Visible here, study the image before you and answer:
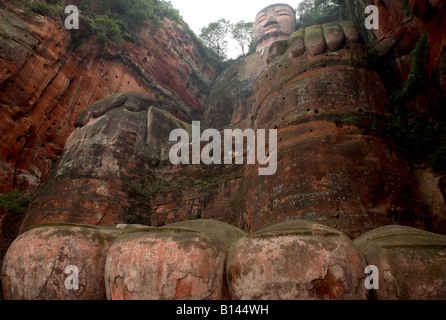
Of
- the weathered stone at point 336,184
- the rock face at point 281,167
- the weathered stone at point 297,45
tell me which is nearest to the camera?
the weathered stone at point 336,184

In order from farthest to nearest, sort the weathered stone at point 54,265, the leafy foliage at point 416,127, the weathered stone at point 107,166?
the weathered stone at point 107,166 < the leafy foliage at point 416,127 < the weathered stone at point 54,265

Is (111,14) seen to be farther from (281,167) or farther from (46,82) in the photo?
(281,167)

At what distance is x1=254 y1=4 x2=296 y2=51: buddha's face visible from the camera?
29.2 meters

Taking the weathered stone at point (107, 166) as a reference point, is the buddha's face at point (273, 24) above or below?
above

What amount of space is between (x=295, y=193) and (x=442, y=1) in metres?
4.25

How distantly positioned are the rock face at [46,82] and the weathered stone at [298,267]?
11.8 metres

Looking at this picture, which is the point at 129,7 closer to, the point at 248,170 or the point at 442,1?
the point at 248,170

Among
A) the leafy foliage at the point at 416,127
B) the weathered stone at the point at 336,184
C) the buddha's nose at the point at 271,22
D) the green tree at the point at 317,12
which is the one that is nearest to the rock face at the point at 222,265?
the weathered stone at the point at 336,184

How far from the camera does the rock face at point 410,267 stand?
9.61 feet

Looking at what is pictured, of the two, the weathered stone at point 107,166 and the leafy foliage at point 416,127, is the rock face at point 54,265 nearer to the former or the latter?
the weathered stone at point 107,166

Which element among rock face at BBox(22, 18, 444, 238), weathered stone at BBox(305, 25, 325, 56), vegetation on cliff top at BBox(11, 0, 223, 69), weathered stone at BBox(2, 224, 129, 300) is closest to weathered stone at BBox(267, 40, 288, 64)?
rock face at BBox(22, 18, 444, 238)

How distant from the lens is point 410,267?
3047 millimetres

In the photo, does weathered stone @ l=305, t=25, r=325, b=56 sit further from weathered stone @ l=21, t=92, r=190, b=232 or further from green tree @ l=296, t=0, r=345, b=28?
green tree @ l=296, t=0, r=345, b=28

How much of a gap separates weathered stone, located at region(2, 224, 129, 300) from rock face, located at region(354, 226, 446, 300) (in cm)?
321
